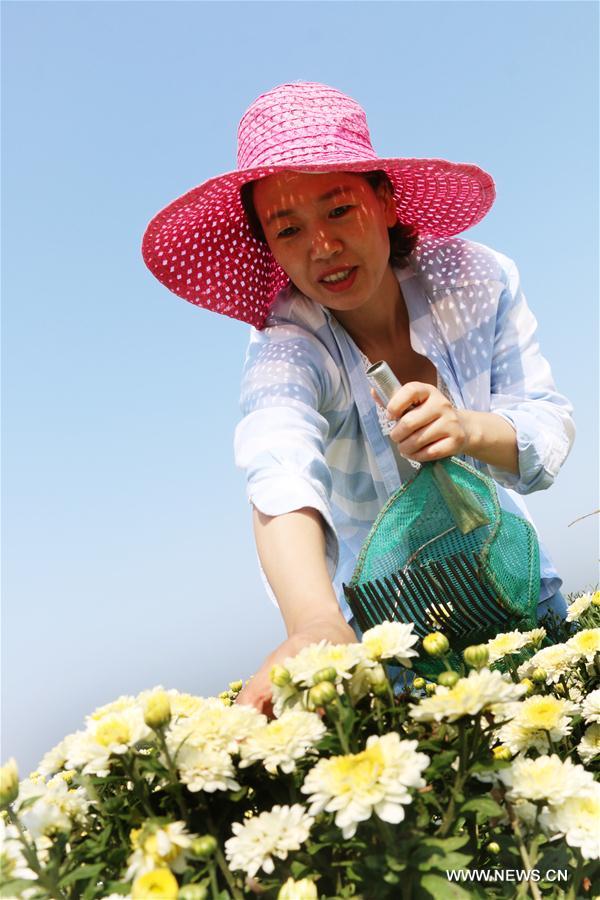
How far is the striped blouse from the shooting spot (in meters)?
2.16

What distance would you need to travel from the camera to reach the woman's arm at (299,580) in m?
1.29

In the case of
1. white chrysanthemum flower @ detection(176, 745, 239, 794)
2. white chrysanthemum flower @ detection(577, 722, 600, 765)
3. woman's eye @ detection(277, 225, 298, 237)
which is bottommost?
white chrysanthemum flower @ detection(577, 722, 600, 765)

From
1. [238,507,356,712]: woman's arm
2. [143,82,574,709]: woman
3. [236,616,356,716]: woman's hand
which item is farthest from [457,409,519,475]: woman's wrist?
[236,616,356,716]: woman's hand

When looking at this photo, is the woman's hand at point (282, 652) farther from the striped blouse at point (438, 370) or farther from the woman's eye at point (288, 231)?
the woman's eye at point (288, 231)

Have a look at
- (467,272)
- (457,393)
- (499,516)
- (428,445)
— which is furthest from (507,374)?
(428,445)

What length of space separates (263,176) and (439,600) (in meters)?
1.18

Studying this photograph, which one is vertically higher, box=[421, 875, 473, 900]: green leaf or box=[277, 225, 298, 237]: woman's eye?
box=[277, 225, 298, 237]: woman's eye

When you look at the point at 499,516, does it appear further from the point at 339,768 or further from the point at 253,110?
the point at 253,110

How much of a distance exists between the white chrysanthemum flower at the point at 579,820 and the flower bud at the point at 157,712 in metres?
0.42

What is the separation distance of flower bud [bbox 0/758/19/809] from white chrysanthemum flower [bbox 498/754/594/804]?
0.51 m

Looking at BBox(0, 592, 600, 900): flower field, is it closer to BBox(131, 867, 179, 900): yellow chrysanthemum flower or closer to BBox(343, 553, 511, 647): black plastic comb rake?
BBox(131, 867, 179, 900): yellow chrysanthemum flower

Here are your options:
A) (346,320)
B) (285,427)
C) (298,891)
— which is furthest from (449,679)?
(346,320)

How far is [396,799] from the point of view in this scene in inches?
29.8

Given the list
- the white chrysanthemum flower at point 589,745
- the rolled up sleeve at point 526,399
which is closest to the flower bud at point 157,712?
the white chrysanthemum flower at point 589,745
